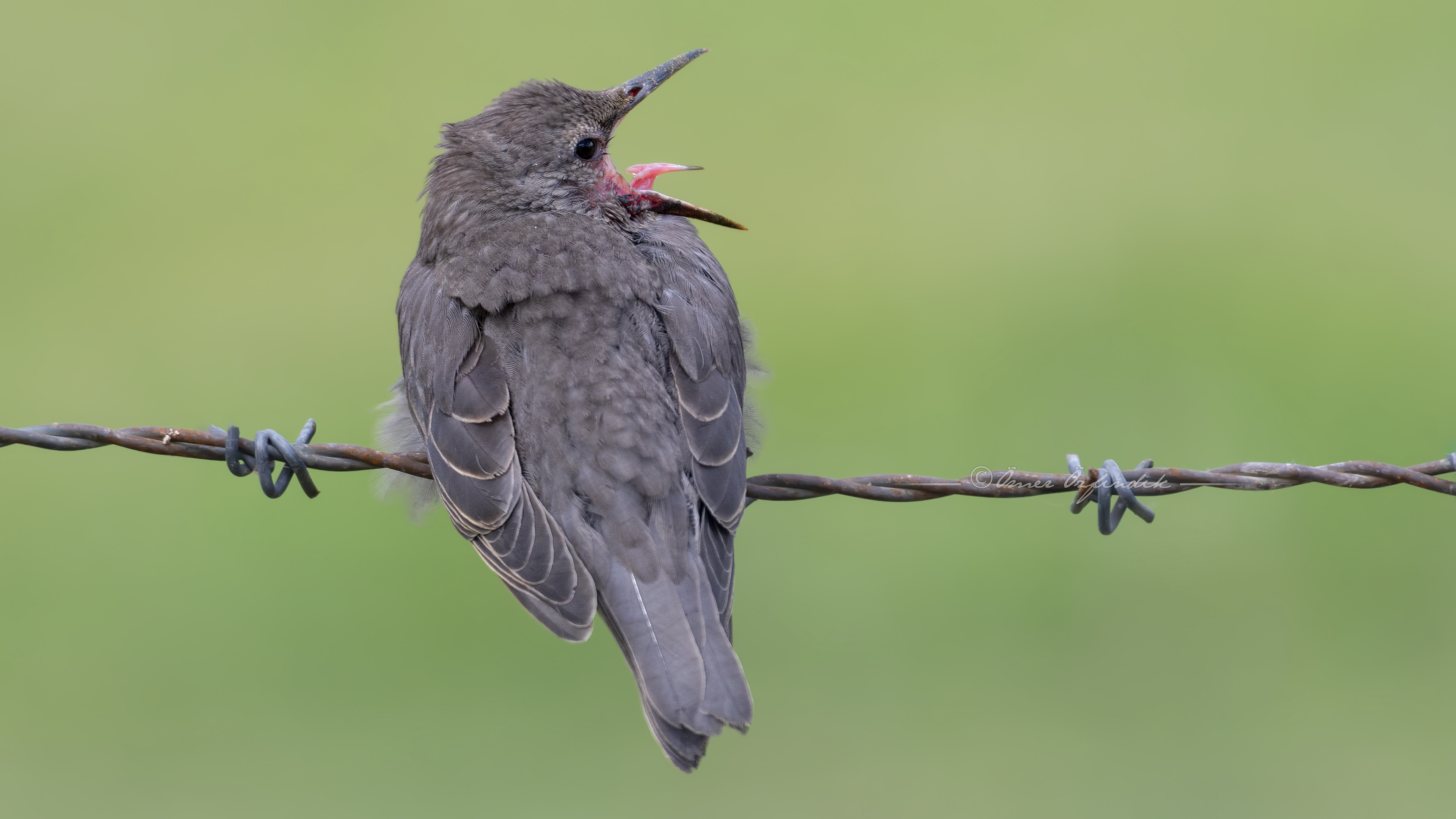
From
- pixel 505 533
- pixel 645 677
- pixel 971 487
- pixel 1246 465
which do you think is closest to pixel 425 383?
pixel 505 533

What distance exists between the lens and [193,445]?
3375 millimetres

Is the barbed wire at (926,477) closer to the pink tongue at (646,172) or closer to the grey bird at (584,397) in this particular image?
the grey bird at (584,397)

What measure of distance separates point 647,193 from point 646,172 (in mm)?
83

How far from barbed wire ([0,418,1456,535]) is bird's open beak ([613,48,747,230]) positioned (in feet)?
4.87

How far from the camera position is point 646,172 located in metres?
4.68

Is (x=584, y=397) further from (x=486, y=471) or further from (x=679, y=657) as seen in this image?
(x=679, y=657)

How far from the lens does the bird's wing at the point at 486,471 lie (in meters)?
3.53

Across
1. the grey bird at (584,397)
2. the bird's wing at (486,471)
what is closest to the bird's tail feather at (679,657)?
the grey bird at (584,397)

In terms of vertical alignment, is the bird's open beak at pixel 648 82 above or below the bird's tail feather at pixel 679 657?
above

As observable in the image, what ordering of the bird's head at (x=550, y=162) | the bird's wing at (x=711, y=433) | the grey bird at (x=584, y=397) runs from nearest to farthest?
the grey bird at (x=584, y=397) < the bird's wing at (x=711, y=433) < the bird's head at (x=550, y=162)

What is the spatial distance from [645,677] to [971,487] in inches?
40.9

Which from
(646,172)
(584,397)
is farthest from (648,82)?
(584,397)

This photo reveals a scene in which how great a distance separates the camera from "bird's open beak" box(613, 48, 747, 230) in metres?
4.62

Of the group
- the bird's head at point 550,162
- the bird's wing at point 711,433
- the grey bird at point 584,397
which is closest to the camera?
the grey bird at point 584,397
